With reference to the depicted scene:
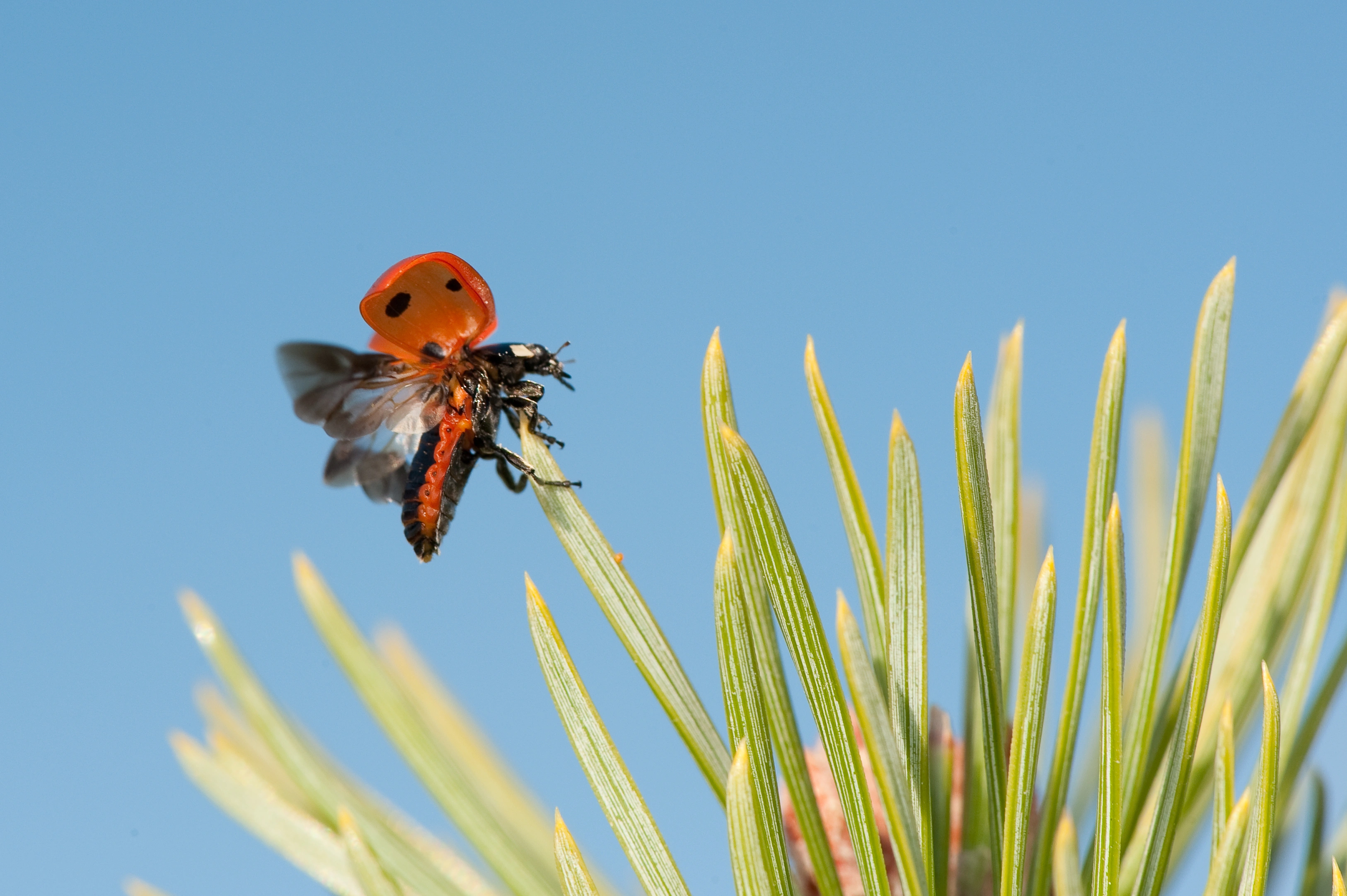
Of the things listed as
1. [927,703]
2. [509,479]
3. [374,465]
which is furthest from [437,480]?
[927,703]

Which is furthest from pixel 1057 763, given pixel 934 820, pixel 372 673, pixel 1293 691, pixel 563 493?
pixel 372 673

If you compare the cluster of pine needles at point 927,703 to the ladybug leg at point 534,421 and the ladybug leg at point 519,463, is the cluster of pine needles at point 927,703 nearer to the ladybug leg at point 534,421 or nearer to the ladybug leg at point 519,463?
the ladybug leg at point 519,463

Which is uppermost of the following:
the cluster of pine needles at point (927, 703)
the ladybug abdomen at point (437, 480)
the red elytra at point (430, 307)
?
the red elytra at point (430, 307)

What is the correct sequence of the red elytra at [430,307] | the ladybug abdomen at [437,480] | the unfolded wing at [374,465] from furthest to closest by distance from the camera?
the unfolded wing at [374,465], the ladybug abdomen at [437,480], the red elytra at [430,307]

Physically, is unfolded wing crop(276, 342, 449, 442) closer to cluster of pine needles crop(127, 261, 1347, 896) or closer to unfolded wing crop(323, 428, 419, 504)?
unfolded wing crop(323, 428, 419, 504)

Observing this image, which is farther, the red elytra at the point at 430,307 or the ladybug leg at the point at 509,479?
the ladybug leg at the point at 509,479

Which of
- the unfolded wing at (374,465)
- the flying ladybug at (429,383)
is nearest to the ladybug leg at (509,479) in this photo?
the flying ladybug at (429,383)

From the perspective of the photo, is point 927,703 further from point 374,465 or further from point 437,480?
point 374,465

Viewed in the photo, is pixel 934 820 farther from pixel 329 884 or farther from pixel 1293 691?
→ pixel 329 884
